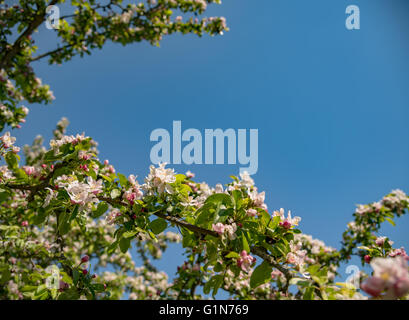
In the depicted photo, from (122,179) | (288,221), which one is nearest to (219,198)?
(288,221)

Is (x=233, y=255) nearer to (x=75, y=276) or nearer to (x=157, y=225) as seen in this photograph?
(x=157, y=225)

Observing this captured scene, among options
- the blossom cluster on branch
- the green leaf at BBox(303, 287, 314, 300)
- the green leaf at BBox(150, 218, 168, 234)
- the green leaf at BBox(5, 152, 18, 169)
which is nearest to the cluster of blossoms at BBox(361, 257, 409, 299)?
the blossom cluster on branch

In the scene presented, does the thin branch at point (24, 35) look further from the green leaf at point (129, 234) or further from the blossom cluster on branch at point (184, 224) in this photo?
the green leaf at point (129, 234)

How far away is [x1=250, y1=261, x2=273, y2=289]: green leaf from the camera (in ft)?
4.45

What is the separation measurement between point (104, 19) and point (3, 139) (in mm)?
4350

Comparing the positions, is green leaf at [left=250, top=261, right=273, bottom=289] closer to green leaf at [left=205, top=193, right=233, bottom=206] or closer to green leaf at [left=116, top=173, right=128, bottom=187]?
green leaf at [left=205, top=193, right=233, bottom=206]

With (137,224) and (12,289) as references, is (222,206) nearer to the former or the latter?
(137,224)

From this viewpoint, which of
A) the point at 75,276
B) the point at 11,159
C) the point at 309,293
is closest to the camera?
the point at 309,293

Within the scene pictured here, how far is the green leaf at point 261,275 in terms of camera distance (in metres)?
1.36

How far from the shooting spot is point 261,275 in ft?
4.48
